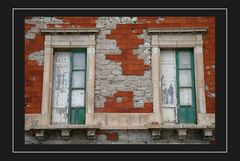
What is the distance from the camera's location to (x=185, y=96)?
11102 millimetres

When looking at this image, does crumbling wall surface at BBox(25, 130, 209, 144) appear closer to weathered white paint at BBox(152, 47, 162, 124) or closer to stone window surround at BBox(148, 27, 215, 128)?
weathered white paint at BBox(152, 47, 162, 124)

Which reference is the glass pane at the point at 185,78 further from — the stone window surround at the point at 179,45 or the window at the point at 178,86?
the stone window surround at the point at 179,45

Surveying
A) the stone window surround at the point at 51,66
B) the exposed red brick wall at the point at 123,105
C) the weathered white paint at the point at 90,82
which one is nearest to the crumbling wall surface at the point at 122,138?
the stone window surround at the point at 51,66

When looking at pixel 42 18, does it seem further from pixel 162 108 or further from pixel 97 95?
pixel 162 108

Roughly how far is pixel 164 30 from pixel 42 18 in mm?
2973

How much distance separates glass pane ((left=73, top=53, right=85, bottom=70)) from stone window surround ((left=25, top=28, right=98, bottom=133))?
0.23 meters

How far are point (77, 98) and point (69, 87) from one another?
0.33 m

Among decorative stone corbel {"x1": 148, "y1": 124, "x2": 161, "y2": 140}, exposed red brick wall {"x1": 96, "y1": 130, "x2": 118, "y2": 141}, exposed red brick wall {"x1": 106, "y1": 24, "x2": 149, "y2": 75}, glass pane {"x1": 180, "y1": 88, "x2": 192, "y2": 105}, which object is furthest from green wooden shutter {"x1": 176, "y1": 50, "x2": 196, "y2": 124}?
exposed red brick wall {"x1": 96, "y1": 130, "x2": 118, "y2": 141}

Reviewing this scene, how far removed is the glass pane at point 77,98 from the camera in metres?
11.1

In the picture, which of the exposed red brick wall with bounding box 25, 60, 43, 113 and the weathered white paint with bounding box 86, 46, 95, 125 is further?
the exposed red brick wall with bounding box 25, 60, 43, 113

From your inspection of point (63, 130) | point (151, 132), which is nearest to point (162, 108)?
point (151, 132)

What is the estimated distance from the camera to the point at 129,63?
1112 centimetres

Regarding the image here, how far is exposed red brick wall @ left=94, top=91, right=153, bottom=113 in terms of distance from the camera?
10805 mm

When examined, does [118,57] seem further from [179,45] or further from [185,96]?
[185,96]
